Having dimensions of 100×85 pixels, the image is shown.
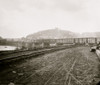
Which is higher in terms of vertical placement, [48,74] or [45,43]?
[45,43]

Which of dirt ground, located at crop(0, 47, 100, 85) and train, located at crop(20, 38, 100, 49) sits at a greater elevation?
train, located at crop(20, 38, 100, 49)

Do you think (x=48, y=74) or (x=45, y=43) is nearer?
(x=48, y=74)

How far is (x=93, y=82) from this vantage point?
423 cm

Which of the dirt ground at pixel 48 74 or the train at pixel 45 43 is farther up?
the train at pixel 45 43

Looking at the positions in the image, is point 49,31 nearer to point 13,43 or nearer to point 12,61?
point 13,43

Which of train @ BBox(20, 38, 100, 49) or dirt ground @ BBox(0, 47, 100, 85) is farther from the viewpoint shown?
train @ BBox(20, 38, 100, 49)

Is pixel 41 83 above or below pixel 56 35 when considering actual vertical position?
below

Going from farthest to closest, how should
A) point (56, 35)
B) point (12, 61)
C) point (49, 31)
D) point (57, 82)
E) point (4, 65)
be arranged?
1. point (49, 31)
2. point (56, 35)
3. point (12, 61)
4. point (4, 65)
5. point (57, 82)

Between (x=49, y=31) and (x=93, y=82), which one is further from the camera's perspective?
(x=49, y=31)

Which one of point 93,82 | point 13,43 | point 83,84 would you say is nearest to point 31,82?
point 83,84

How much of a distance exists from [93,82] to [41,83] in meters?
2.14

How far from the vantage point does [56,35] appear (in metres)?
92.8

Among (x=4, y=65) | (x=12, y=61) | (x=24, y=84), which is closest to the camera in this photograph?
(x=24, y=84)

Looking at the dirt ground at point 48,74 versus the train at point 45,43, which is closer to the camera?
the dirt ground at point 48,74
